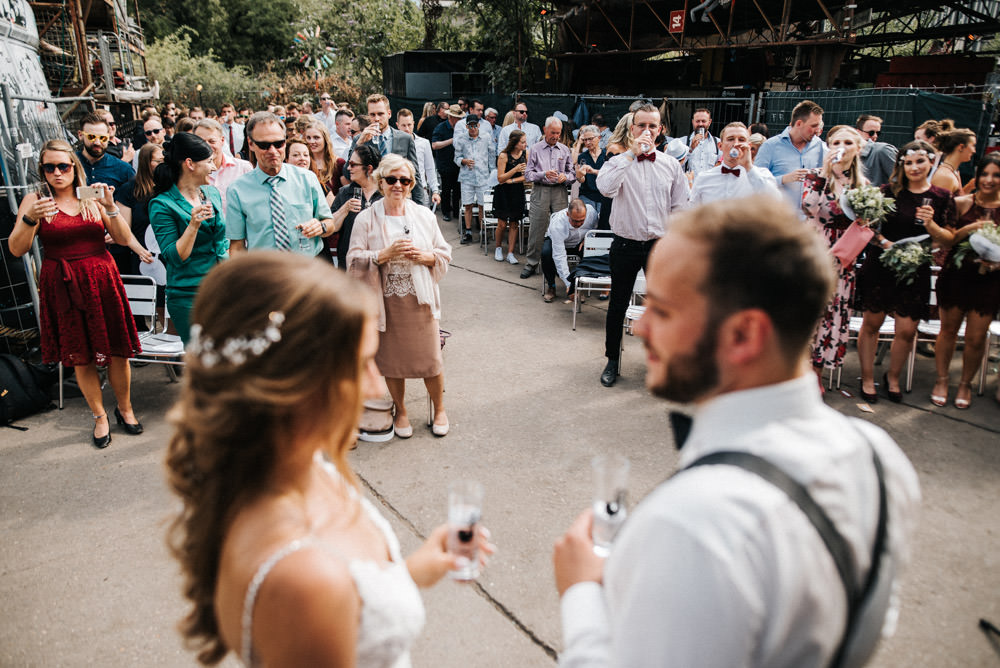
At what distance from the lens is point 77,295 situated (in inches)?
169

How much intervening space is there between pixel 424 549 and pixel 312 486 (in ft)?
1.56

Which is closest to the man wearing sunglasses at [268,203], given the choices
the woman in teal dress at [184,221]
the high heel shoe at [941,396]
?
the woman in teal dress at [184,221]

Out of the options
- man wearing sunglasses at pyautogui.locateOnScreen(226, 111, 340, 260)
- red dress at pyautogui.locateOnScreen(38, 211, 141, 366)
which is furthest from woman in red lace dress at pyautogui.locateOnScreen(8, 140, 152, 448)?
man wearing sunglasses at pyautogui.locateOnScreen(226, 111, 340, 260)

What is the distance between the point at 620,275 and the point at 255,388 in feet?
14.6

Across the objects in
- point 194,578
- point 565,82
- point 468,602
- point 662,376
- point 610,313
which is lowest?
point 468,602

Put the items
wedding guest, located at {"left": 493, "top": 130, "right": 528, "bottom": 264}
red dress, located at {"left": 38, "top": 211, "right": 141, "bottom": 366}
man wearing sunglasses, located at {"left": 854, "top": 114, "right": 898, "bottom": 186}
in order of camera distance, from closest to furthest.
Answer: red dress, located at {"left": 38, "top": 211, "right": 141, "bottom": 366} < man wearing sunglasses, located at {"left": 854, "top": 114, "right": 898, "bottom": 186} < wedding guest, located at {"left": 493, "top": 130, "right": 528, "bottom": 264}

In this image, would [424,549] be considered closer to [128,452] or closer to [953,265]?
[128,452]

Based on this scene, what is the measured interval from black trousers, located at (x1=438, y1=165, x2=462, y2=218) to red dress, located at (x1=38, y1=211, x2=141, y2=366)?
785 cm

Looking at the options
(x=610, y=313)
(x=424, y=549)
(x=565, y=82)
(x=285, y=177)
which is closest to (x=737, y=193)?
(x=610, y=313)

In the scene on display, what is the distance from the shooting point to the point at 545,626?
2854 millimetres

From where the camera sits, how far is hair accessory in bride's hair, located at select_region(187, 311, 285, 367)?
1144 millimetres

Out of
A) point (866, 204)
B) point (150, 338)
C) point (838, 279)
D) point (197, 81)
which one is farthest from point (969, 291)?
point (197, 81)

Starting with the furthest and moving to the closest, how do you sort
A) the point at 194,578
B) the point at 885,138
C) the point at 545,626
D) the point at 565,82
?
the point at 565,82, the point at 885,138, the point at 545,626, the point at 194,578

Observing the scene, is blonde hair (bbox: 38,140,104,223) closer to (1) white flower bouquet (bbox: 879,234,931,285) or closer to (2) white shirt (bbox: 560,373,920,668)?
(2) white shirt (bbox: 560,373,920,668)
